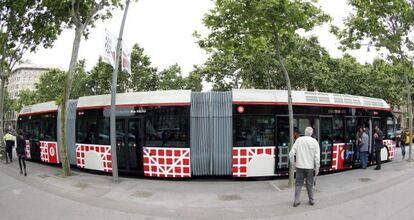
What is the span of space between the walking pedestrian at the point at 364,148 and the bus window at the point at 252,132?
399 centimetres

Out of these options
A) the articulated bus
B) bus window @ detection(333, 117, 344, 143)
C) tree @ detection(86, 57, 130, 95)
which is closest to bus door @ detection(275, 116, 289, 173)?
the articulated bus

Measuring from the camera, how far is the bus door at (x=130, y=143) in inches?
438

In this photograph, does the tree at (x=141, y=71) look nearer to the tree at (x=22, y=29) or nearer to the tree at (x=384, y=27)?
Result: the tree at (x=22, y=29)

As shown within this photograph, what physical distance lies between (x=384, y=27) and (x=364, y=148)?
6727 mm

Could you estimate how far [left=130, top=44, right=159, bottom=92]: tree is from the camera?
1127 inches

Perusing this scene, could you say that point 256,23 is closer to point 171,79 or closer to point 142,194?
point 142,194

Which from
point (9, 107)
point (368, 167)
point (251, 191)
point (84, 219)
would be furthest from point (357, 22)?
point (9, 107)

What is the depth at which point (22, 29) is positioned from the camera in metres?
17.9

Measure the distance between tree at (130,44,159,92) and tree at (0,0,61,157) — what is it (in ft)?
34.1

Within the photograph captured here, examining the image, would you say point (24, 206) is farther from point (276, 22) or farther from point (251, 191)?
point (276, 22)

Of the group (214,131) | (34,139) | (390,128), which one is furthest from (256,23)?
(34,139)

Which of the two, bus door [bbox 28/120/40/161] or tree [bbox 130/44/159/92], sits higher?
tree [bbox 130/44/159/92]

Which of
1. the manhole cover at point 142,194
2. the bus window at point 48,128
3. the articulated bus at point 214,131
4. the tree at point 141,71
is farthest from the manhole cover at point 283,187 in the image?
the tree at point 141,71

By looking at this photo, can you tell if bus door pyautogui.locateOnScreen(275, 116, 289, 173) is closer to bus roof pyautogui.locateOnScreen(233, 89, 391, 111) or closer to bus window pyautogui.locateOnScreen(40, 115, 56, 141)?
bus roof pyautogui.locateOnScreen(233, 89, 391, 111)
